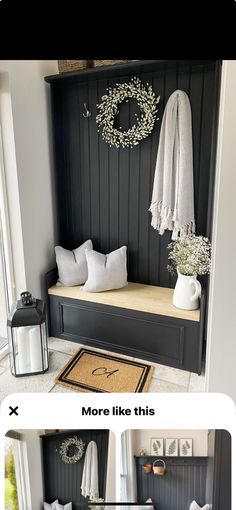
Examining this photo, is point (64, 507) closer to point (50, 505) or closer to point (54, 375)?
point (50, 505)

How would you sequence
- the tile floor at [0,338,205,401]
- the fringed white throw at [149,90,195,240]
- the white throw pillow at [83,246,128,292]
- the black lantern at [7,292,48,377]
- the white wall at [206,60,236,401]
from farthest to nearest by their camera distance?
1. the white throw pillow at [83,246,128,292]
2. the fringed white throw at [149,90,195,240]
3. the black lantern at [7,292,48,377]
4. the tile floor at [0,338,205,401]
5. the white wall at [206,60,236,401]

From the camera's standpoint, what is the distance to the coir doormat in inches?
45.9

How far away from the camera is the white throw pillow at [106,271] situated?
1634 mm

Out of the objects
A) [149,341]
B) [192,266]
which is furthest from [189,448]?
[149,341]

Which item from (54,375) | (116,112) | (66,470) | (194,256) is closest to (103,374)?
(54,375)

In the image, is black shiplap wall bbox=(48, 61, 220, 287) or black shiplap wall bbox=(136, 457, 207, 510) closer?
black shiplap wall bbox=(136, 457, 207, 510)

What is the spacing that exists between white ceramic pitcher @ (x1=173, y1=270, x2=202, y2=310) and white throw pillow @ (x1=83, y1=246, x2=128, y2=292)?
35 centimetres

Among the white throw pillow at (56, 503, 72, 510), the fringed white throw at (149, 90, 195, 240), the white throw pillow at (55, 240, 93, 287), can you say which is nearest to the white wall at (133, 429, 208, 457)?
the white throw pillow at (56, 503, 72, 510)

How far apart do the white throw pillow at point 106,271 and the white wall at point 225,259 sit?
118cm

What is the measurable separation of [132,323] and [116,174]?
2.58 feet

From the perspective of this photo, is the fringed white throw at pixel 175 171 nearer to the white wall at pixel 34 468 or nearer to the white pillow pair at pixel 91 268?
the white pillow pair at pixel 91 268

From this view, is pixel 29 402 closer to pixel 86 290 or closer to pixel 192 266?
pixel 192 266

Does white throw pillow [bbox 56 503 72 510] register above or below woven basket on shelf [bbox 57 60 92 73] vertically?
below

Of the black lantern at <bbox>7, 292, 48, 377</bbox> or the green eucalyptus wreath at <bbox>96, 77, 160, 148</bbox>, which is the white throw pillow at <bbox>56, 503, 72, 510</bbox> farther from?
the green eucalyptus wreath at <bbox>96, 77, 160, 148</bbox>
